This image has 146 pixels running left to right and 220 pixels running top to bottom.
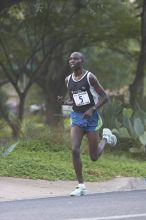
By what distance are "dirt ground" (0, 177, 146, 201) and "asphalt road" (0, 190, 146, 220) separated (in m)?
0.74

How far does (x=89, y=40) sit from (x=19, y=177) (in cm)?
1579

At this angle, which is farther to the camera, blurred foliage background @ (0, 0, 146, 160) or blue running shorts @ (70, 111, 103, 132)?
blurred foliage background @ (0, 0, 146, 160)

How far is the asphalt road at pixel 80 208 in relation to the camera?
26.1 ft

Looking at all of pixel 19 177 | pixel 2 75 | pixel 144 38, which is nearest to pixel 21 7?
pixel 144 38

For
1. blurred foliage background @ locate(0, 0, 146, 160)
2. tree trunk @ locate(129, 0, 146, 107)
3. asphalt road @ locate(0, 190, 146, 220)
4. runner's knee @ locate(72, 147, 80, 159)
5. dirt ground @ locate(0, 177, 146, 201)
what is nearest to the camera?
asphalt road @ locate(0, 190, 146, 220)

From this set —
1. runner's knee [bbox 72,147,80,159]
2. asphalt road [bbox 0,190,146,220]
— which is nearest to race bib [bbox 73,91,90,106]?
runner's knee [bbox 72,147,80,159]

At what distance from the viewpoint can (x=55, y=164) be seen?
1256 centimetres

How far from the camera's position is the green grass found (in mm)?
11969

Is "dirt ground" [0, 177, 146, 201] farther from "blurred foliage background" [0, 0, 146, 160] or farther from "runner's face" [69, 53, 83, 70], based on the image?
"blurred foliage background" [0, 0, 146, 160]

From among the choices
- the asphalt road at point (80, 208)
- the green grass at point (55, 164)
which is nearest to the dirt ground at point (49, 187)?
the green grass at point (55, 164)

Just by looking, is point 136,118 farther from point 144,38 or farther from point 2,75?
point 2,75

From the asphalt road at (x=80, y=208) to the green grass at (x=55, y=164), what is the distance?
6.82 ft

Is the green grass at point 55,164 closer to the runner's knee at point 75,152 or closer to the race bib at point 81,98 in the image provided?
the runner's knee at point 75,152

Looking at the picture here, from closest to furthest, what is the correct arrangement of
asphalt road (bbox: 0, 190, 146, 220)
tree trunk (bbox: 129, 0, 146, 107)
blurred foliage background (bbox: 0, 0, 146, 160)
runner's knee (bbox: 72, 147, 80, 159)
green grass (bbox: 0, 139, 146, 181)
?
1. asphalt road (bbox: 0, 190, 146, 220)
2. runner's knee (bbox: 72, 147, 80, 159)
3. green grass (bbox: 0, 139, 146, 181)
4. blurred foliage background (bbox: 0, 0, 146, 160)
5. tree trunk (bbox: 129, 0, 146, 107)
